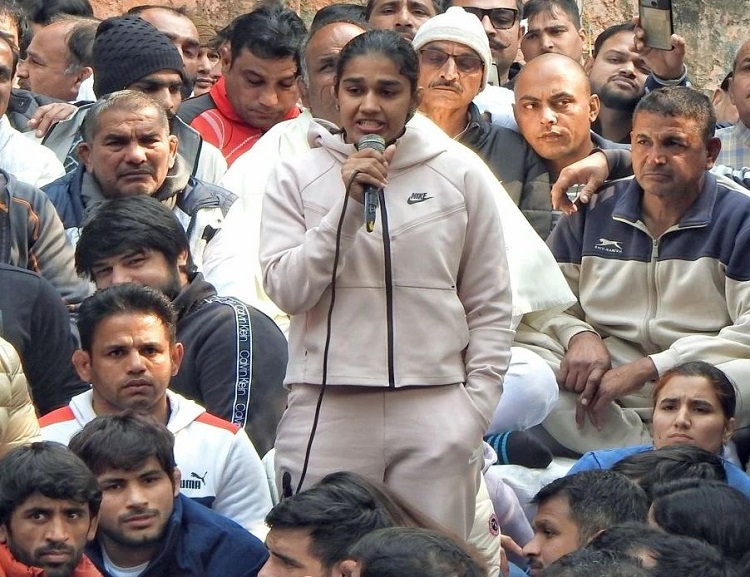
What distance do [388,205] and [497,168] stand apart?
2131 millimetres

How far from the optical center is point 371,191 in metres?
4.50

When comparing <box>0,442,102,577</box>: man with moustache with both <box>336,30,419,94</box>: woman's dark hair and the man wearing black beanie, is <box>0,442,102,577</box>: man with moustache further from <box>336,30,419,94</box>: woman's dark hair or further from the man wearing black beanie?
the man wearing black beanie

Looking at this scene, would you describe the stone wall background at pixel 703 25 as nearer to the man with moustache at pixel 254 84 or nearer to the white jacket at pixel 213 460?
the man with moustache at pixel 254 84

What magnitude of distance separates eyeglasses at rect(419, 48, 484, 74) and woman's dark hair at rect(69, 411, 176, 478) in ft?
8.35

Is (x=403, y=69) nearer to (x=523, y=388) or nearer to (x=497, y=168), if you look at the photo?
(x=523, y=388)

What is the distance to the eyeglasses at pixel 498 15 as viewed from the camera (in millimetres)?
8070

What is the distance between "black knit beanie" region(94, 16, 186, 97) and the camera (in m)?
6.76

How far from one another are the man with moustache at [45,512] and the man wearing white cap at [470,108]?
2829 millimetres

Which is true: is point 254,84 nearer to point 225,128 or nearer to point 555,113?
point 225,128

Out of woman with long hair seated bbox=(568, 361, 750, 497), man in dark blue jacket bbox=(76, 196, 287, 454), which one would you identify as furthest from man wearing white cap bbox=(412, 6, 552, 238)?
man in dark blue jacket bbox=(76, 196, 287, 454)

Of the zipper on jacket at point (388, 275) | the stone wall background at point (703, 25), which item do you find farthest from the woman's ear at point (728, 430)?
the stone wall background at point (703, 25)

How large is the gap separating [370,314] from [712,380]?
4.97 feet

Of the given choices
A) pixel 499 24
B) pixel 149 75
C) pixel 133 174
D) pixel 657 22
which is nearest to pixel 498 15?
pixel 499 24

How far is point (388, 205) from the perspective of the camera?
15.5ft
